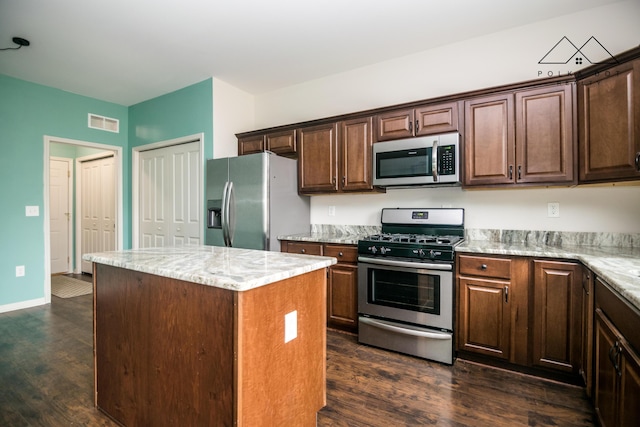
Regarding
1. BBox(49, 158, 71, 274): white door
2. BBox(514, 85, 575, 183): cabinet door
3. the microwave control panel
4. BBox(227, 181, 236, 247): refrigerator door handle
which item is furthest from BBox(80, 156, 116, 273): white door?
BBox(514, 85, 575, 183): cabinet door

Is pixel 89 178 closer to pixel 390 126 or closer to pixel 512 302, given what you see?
pixel 390 126

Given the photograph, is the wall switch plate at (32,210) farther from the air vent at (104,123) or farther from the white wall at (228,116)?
the white wall at (228,116)

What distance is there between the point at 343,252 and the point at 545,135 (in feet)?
6.11

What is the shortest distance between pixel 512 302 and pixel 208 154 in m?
3.43

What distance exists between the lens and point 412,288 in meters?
2.58

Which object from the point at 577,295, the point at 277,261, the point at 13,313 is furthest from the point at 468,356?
the point at 13,313

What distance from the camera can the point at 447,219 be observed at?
293cm

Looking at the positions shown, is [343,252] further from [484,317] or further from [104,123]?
[104,123]

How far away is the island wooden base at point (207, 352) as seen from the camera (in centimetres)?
122

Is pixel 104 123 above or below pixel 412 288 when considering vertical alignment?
above

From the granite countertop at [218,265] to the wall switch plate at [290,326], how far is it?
0.20 metres

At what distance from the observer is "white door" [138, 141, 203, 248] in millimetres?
3998

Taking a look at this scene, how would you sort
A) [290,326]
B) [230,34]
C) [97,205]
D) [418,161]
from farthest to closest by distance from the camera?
[97,205] → [230,34] → [418,161] → [290,326]

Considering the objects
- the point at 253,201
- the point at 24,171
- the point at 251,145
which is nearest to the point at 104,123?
the point at 24,171
